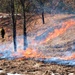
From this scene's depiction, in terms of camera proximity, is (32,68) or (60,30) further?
(60,30)

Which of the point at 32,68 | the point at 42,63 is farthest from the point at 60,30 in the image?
the point at 32,68

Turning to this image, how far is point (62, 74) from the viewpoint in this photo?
52.5ft

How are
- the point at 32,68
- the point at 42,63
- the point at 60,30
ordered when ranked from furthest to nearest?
the point at 60,30, the point at 42,63, the point at 32,68

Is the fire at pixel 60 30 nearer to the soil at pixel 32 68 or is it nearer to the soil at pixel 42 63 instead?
the soil at pixel 42 63

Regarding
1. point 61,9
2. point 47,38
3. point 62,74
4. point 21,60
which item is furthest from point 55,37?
point 61,9

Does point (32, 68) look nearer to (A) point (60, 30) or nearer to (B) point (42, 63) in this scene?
(B) point (42, 63)

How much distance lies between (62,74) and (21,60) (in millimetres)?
6179

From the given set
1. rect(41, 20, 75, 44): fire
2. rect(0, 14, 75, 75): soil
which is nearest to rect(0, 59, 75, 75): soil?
A: rect(0, 14, 75, 75): soil

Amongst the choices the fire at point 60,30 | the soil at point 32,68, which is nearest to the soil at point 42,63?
the soil at point 32,68

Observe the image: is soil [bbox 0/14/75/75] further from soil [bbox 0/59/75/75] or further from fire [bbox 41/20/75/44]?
fire [bbox 41/20/75/44]

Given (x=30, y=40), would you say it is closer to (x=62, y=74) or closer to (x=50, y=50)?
(x=50, y=50)

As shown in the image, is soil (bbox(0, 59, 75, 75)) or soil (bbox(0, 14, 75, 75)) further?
soil (bbox(0, 14, 75, 75))

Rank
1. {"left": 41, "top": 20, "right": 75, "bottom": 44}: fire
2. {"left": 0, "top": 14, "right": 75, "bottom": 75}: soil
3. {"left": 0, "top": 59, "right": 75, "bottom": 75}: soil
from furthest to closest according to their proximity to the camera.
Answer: {"left": 41, "top": 20, "right": 75, "bottom": 44}: fire → {"left": 0, "top": 14, "right": 75, "bottom": 75}: soil → {"left": 0, "top": 59, "right": 75, "bottom": 75}: soil

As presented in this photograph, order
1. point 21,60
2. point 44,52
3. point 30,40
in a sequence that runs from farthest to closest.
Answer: point 30,40 < point 44,52 < point 21,60
